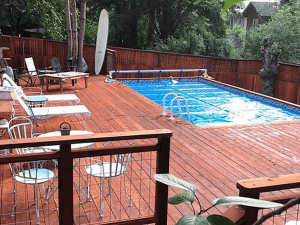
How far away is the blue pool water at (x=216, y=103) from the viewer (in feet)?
29.7

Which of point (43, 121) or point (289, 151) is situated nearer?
point (289, 151)

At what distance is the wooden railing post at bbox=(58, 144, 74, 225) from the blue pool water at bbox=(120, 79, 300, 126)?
6.44 metres

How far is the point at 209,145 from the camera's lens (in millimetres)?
5379

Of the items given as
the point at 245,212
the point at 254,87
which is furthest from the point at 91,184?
the point at 254,87

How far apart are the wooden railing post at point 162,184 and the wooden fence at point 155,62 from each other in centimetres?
966

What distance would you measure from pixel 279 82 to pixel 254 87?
1.29 m

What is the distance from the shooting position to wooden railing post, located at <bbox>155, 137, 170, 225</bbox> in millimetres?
2604

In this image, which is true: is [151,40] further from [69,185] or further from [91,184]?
[69,185]

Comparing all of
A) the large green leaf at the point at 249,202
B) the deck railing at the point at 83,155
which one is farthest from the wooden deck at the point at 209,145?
the large green leaf at the point at 249,202

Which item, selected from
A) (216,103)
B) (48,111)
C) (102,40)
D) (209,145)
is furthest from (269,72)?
(48,111)

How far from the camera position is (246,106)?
33.3 feet

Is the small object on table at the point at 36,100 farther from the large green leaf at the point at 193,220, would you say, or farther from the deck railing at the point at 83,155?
the large green leaf at the point at 193,220

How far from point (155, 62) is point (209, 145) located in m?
8.22

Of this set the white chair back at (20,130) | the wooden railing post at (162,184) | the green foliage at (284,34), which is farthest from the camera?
the green foliage at (284,34)
